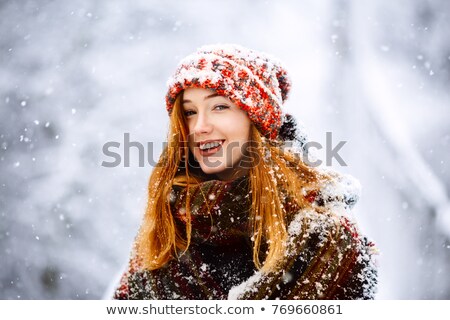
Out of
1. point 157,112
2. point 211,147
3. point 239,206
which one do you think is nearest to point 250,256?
point 239,206

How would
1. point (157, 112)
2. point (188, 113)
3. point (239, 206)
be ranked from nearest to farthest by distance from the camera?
1. point (239, 206)
2. point (188, 113)
3. point (157, 112)

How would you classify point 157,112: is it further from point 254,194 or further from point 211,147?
point 254,194

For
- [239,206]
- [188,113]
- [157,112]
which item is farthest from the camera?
[157,112]

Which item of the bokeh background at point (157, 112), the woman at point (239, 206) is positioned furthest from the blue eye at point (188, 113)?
the bokeh background at point (157, 112)

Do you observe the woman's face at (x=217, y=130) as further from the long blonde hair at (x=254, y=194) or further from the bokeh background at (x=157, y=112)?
the bokeh background at (x=157, y=112)

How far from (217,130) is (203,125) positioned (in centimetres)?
5

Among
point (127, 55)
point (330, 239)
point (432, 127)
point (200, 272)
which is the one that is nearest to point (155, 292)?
point (200, 272)

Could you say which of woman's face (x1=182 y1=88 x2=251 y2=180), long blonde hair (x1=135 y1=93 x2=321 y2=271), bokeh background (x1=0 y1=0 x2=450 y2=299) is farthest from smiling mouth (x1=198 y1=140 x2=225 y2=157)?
bokeh background (x1=0 y1=0 x2=450 y2=299)

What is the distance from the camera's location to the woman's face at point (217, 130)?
1488 mm

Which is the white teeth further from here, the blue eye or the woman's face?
the blue eye

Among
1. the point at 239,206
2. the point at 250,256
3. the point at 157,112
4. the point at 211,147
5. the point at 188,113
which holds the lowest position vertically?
the point at 250,256

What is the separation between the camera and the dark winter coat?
1354 millimetres

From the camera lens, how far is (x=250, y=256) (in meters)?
1.48

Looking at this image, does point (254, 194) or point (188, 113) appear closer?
point (254, 194)
